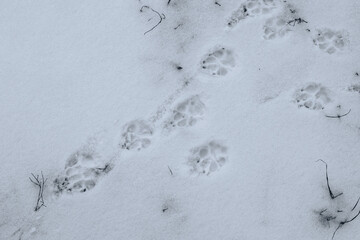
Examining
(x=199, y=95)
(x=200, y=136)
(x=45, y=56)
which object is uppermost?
(x=45, y=56)

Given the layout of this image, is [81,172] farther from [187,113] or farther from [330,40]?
[330,40]

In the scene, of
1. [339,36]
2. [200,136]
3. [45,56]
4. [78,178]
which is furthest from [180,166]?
[339,36]

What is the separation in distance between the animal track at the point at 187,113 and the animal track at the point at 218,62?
166mm

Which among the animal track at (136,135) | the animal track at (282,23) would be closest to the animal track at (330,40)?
the animal track at (282,23)

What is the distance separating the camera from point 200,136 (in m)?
1.80

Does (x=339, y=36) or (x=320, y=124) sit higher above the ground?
(x=339, y=36)

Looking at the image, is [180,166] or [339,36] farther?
[339,36]

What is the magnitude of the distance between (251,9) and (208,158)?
2.77ft

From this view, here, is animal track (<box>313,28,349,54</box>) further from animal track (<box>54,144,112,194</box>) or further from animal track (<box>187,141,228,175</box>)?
animal track (<box>54,144,112,194</box>)

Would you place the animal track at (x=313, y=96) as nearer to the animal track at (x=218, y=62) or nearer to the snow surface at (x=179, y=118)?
the snow surface at (x=179, y=118)

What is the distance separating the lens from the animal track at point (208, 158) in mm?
1766

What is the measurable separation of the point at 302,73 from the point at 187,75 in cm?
59

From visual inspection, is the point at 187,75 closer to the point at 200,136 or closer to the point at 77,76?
the point at 200,136

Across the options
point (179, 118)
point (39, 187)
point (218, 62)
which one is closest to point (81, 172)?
point (39, 187)
